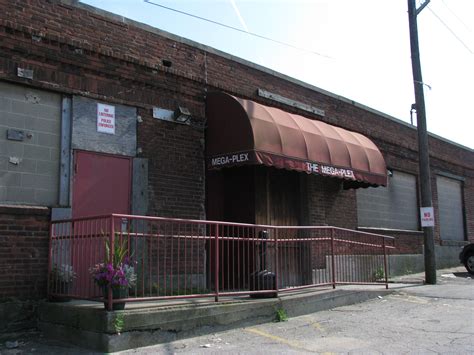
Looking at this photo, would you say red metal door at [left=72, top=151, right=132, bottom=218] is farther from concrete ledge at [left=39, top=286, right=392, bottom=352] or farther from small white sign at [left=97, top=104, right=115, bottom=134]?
concrete ledge at [left=39, top=286, right=392, bottom=352]

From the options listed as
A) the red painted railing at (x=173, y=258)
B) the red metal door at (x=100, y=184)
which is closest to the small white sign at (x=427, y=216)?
the red painted railing at (x=173, y=258)

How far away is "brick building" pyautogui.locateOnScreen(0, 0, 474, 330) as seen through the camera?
7.78 metres

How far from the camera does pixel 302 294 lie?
356 inches

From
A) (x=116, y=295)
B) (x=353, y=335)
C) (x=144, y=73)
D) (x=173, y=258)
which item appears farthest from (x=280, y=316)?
(x=144, y=73)

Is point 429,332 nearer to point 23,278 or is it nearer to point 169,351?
point 169,351

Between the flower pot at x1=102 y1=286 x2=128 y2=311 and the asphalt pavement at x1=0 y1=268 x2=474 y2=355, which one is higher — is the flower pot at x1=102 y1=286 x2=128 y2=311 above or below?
above

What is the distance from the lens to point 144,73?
31.5 ft

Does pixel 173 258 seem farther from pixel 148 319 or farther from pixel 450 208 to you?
pixel 450 208

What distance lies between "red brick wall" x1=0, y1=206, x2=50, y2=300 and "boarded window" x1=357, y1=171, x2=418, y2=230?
9487 mm

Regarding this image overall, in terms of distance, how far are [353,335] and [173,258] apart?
332cm

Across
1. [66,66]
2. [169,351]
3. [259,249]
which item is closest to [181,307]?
[169,351]

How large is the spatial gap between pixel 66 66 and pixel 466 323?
7526 millimetres

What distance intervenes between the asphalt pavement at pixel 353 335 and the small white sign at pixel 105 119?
3497 mm

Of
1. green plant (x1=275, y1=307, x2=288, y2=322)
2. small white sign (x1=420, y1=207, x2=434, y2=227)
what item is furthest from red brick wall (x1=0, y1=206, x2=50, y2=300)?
small white sign (x1=420, y1=207, x2=434, y2=227)
